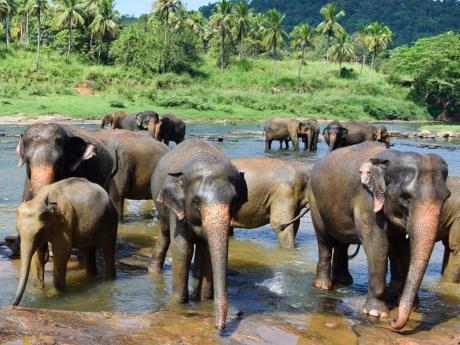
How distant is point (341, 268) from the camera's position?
7652 millimetres

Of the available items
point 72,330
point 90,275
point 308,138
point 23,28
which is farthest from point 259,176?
point 23,28

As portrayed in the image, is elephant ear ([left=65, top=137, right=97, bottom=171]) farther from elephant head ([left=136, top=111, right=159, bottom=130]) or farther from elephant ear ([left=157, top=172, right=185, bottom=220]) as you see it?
elephant head ([left=136, top=111, right=159, bottom=130])

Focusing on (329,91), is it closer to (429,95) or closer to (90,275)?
(429,95)

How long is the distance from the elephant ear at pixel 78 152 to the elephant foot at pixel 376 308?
348 cm

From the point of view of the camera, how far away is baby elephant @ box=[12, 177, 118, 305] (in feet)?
19.8

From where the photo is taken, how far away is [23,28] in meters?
72.1

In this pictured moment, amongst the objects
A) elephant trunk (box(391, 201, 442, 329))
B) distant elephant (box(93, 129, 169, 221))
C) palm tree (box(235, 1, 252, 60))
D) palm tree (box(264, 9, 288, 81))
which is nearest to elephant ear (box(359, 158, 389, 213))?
elephant trunk (box(391, 201, 442, 329))

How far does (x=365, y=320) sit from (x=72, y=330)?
2.73 m

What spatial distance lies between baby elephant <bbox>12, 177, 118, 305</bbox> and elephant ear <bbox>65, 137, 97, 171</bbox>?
2.96 ft

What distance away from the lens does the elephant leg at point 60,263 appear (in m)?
6.48

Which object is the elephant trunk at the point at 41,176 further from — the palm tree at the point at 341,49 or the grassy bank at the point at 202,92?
the palm tree at the point at 341,49

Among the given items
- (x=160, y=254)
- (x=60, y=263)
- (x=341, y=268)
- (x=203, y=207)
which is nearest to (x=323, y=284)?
(x=341, y=268)

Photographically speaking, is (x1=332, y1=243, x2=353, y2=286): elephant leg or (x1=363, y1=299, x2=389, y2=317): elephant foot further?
(x1=332, y1=243, x2=353, y2=286): elephant leg

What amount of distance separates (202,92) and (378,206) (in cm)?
4713
